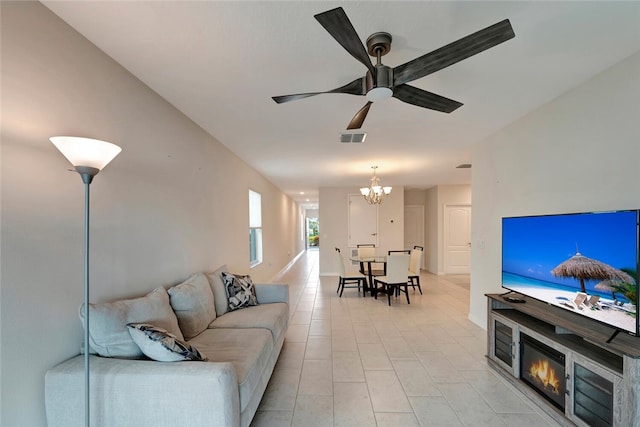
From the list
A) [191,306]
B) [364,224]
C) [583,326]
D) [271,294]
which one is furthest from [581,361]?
[364,224]

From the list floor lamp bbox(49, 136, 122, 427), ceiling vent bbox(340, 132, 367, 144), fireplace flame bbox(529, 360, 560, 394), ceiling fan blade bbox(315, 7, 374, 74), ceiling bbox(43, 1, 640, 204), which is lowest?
fireplace flame bbox(529, 360, 560, 394)

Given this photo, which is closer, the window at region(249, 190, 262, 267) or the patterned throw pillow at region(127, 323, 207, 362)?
the patterned throw pillow at region(127, 323, 207, 362)

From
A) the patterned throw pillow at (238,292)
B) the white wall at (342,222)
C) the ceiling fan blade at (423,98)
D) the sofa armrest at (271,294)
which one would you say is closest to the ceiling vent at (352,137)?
the ceiling fan blade at (423,98)

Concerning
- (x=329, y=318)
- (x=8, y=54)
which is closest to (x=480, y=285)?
(x=329, y=318)

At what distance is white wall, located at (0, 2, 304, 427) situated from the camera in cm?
131

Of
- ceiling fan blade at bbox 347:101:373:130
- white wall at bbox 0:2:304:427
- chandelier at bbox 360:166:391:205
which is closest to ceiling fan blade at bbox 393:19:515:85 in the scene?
ceiling fan blade at bbox 347:101:373:130

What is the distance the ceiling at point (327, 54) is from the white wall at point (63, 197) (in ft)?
0.69

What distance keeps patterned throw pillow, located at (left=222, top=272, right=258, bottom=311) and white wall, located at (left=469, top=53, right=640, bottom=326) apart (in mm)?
2947

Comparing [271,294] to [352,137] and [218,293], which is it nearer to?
[218,293]

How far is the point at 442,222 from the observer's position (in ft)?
25.3

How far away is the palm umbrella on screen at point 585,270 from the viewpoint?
175 centimetres

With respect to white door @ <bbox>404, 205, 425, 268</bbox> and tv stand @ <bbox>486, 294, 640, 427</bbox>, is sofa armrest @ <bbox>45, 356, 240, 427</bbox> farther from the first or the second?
white door @ <bbox>404, 205, 425, 268</bbox>

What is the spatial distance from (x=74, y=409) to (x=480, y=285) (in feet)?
13.6

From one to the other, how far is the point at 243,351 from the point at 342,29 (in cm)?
208
